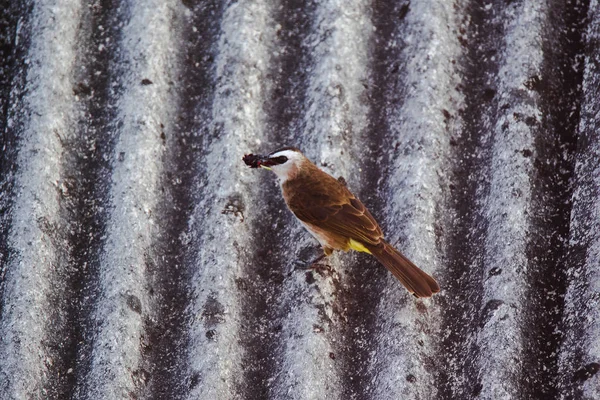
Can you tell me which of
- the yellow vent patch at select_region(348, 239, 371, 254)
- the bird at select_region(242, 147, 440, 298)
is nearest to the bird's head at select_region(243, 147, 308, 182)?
the bird at select_region(242, 147, 440, 298)

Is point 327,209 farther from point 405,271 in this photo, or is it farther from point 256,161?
point 405,271

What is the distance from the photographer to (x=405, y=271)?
9.83ft

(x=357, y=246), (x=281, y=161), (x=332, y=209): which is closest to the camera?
(x=281, y=161)

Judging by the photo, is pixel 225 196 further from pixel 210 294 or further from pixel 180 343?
pixel 180 343

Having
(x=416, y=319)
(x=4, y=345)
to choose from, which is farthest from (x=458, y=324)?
(x=4, y=345)

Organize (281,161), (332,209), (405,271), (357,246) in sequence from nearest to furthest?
(405,271)
(281,161)
(357,246)
(332,209)

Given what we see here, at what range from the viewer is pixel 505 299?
2863mm

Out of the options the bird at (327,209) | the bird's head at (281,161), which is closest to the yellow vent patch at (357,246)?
the bird at (327,209)

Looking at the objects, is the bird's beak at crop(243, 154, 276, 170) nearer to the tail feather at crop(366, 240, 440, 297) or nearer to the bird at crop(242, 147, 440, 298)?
the bird at crop(242, 147, 440, 298)

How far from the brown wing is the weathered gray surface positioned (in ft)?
0.27

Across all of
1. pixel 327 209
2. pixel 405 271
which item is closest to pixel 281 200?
pixel 327 209

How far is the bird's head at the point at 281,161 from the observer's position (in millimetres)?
3166

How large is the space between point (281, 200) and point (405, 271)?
0.74 m

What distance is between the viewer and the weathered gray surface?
2811 millimetres
